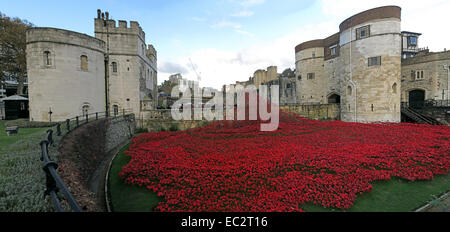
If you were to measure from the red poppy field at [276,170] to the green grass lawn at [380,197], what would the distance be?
19 centimetres

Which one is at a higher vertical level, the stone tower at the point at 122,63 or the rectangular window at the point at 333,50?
the rectangular window at the point at 333,50

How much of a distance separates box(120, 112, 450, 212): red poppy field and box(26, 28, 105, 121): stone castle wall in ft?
34.4

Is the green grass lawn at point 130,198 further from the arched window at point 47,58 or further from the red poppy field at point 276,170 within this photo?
the arched window at point 47,58

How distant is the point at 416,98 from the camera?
24969 millimetres

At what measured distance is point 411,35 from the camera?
37156mm

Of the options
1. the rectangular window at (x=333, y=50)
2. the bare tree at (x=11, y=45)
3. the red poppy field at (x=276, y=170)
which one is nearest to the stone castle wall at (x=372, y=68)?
the rectangular window at (x=333, y=50)

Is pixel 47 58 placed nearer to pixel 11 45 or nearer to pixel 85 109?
pixel 85 109

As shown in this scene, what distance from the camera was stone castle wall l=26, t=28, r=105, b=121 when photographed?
15.5 metres

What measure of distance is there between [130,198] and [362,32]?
81.1 feet

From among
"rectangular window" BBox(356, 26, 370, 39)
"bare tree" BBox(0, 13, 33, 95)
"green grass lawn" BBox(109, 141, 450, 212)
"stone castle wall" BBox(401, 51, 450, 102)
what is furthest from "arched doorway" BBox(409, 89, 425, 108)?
"bare tree" BBox(0, 13, 33, 95)

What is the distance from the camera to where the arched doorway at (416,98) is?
23031 mm

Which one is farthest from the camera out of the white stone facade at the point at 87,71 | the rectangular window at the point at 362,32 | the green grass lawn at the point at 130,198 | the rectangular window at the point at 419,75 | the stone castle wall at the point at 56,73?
the rectangular window at the point at 419,75

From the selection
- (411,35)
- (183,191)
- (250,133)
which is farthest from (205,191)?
(411,35)

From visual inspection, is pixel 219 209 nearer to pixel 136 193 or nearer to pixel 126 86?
pixel 136 193
